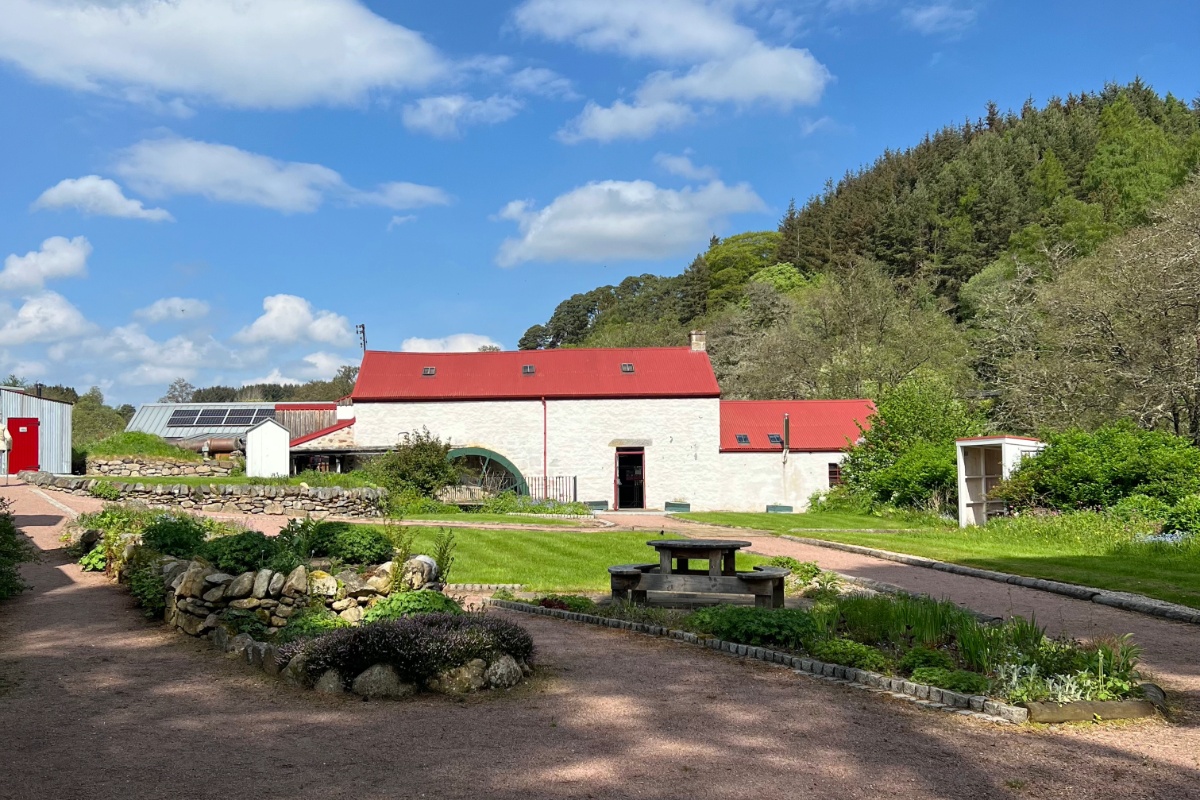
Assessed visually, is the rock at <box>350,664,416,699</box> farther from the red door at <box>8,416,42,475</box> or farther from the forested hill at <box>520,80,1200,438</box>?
the red door at <box>8,416,42,475</box>

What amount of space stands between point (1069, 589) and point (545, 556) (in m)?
8.41

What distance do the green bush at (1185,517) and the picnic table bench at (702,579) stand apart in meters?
10.9

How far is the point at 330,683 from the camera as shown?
6.96 metres

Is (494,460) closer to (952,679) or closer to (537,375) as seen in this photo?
(537,375)

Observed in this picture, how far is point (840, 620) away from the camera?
9289mm

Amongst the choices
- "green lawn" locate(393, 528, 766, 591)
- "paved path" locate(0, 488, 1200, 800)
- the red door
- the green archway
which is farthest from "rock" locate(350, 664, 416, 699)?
the red door

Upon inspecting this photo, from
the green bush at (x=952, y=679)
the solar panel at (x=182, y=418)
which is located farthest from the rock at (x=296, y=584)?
the solar panel at (x=182, y=418)

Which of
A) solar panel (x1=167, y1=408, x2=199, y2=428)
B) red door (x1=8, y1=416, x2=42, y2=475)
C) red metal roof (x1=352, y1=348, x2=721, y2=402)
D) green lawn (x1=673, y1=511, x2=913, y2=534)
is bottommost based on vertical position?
green lawn (x1=673, y1=511, x2=913, y2=534)

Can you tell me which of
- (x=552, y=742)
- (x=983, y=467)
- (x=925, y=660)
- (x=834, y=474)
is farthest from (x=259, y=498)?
(x=925, y=660)

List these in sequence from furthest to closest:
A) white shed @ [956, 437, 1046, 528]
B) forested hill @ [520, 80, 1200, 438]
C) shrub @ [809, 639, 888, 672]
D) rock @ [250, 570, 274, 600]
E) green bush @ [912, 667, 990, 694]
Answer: forested hill @ [520, 80, 1200, 438] → white shed @ [956, 437, 1046, 528] → rock @ [250, 570, 274, 600] → shrub @ [809, 639, 888, 672] → green bush @ [912, 667, 990, 694]

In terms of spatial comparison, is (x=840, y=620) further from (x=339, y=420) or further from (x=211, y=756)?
(x=339, y=420)

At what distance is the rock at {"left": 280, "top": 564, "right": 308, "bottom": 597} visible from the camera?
29.9ft

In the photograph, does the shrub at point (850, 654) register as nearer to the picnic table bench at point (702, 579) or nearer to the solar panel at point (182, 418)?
the picnic table bench at point (702, 579)

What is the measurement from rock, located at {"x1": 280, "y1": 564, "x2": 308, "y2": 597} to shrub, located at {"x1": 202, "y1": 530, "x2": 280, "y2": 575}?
3.67 ft
